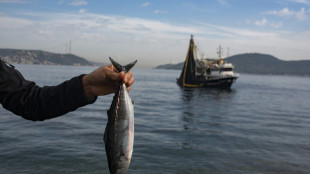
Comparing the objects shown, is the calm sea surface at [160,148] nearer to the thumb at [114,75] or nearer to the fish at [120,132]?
the fish at [120,132]

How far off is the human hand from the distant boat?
59284 mm

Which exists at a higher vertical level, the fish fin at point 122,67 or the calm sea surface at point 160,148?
the fish fin at point 122,67

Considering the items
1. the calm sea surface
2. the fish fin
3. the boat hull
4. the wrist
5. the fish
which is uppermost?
the fish fin

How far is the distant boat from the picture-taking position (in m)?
61.2

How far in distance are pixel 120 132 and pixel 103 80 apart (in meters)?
0.54

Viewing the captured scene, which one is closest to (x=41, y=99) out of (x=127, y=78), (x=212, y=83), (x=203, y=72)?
(x=127, y=78)

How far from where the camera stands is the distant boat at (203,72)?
6117 centimetres

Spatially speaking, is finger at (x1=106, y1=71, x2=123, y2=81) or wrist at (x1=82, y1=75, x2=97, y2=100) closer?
finger at (x1=106, y1=71, x2=123, y2=81)

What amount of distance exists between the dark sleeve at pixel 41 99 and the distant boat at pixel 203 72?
195ft

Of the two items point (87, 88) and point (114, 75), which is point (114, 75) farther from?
point (87, 88)

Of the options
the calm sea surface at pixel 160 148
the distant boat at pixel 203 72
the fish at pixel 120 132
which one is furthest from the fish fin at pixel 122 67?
the distant boat at pixel 203 72

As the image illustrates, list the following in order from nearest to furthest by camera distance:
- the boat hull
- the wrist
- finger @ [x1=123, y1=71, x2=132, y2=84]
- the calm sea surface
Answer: finger @ [x1=123, y1=71, x2=132, y2=84] < the wrist < the calm sea surface < the boat hull

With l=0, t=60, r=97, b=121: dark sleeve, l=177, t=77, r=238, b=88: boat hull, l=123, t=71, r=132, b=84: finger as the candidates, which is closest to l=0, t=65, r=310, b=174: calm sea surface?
l=0, t=60, r=97, b=121: dark sleeve

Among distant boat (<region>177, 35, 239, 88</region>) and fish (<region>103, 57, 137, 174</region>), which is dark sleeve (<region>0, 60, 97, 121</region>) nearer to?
fish (<region>103, 57, 137, 174</region>)
